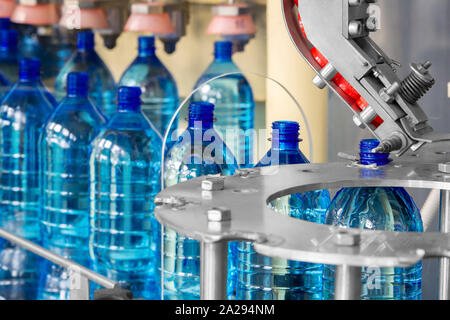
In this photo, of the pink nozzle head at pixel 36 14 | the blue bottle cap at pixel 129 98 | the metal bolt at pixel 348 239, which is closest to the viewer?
the metal bolt at pixel 348 239

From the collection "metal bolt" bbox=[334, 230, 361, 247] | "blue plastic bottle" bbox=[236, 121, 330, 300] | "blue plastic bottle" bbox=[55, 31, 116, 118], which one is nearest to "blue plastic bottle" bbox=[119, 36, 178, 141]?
"blue plastic bottle" bbox=[55, 31, 116, 118]

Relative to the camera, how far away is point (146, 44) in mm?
2691

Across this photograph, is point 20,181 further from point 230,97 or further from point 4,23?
point 4,23

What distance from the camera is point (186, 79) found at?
3.23 metres

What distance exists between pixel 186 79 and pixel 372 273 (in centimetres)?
176

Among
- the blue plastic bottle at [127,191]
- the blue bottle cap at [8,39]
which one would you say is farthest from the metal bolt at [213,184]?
the blue bottle cap at [8,39]

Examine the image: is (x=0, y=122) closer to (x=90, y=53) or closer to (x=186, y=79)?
(x=90, y=53)

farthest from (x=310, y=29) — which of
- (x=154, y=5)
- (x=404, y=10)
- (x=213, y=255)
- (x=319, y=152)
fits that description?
(x=154, y=5)

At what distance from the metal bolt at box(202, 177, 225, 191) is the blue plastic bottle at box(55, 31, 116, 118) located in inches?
60.9

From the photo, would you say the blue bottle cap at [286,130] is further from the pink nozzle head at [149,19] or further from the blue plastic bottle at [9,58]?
the blue plastic bottle at [9,58]

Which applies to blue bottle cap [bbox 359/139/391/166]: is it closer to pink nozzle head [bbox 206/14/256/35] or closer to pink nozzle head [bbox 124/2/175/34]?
pink nozzle head [bbox 206/14/256/35]

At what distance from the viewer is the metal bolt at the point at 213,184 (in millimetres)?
1282

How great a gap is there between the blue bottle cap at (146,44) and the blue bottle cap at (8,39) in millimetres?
549

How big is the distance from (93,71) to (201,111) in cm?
119
